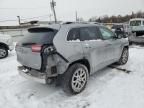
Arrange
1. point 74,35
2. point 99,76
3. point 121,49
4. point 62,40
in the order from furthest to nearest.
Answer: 1. point 121,49
2. point 99,76
3. point 74,35
4. point 62,40

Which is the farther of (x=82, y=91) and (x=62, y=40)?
(x=82, y=91)

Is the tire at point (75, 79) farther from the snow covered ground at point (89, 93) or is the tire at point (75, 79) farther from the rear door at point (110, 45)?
the rear door at point (110, 45)

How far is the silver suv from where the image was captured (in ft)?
12.6

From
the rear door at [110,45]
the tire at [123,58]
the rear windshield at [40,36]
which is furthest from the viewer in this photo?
the tire at [123,58]

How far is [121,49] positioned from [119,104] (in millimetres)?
2752

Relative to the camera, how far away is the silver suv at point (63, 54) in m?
3.83

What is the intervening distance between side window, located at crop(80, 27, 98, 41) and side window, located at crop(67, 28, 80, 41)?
6.0 inches

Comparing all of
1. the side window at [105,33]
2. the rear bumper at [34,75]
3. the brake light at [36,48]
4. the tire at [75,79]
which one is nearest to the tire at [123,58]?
the side window at [105,33]

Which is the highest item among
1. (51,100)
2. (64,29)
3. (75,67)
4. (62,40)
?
(64,29)

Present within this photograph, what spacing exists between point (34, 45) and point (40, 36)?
11.3 inches

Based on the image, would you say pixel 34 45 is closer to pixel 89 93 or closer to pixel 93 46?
pixel 93 46

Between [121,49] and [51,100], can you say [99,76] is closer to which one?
[121,49]

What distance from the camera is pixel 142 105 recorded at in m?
3.70

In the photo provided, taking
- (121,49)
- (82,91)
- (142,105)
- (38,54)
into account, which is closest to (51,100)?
(82,91)
